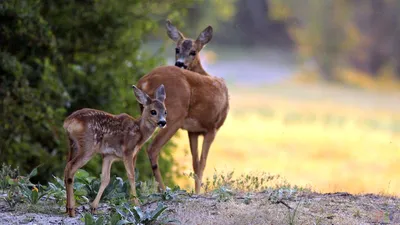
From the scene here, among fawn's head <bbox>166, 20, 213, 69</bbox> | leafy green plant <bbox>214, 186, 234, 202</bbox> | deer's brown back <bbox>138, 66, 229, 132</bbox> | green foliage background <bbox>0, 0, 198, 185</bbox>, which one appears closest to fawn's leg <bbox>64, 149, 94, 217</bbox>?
leafy green plant <bbox>214, 186, 234, 202</bbox>

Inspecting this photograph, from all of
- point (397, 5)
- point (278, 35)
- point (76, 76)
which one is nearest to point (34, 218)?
point (76, 76)

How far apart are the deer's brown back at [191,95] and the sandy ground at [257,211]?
4.78ft

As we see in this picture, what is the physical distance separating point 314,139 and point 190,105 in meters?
24.5

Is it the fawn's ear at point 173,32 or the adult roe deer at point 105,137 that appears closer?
the adult roe deer at point 105,137

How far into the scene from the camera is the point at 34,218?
788 cm

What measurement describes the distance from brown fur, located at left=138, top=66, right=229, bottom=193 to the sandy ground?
1322mm

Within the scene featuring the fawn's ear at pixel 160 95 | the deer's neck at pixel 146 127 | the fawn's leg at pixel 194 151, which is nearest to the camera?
the deer's neck at pixel 146 127

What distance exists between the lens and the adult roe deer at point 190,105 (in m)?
9.94

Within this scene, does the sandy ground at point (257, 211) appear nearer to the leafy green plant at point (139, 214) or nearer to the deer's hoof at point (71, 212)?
the deer's hoof at point (71, 212)

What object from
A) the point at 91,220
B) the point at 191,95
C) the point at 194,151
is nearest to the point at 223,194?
the point at 91,220

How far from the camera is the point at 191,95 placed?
33.3ft

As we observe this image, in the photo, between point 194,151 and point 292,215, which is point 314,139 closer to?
point 194,151

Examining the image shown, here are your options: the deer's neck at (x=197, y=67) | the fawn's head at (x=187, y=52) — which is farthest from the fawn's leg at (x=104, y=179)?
the deer's neck at (x=197, y=67)

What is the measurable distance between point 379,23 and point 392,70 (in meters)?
4.95
